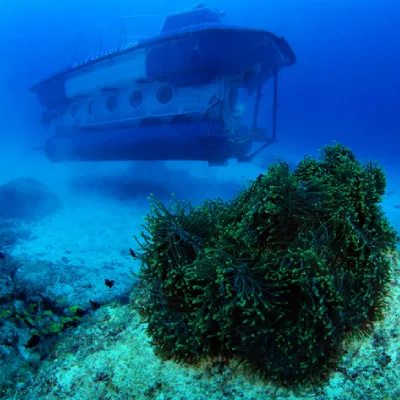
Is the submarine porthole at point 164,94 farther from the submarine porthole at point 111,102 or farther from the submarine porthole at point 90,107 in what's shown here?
the submarine porthole at point 90,107

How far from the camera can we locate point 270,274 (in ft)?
7.48

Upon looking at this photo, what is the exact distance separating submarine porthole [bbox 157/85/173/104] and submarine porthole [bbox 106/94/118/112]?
103 inches

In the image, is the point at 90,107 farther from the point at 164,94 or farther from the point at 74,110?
the point at 164,94

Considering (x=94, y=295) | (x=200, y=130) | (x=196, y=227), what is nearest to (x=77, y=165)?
(x=200, y=130)

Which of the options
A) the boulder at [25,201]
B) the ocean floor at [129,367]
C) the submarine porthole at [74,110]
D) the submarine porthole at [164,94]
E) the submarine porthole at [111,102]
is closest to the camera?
the ocean floor at [129,367]

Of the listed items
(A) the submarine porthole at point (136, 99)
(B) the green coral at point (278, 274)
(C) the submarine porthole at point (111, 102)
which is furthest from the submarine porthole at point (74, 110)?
(B) the green coral at point (278, 274)

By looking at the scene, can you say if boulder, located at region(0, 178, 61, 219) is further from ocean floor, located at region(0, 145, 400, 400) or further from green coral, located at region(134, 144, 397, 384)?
green coral, located at region(134, 144, 397, 384)

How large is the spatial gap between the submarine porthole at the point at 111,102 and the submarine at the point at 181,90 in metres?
0.04

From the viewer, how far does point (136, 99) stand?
43.5 ft

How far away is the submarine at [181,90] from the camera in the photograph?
10.7 m

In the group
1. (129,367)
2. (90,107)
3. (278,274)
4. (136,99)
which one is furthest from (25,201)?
(278,274)

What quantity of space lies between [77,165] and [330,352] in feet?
85.3

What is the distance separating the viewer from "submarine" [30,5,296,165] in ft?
35.1

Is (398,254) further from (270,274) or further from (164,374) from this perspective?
(164,374)
